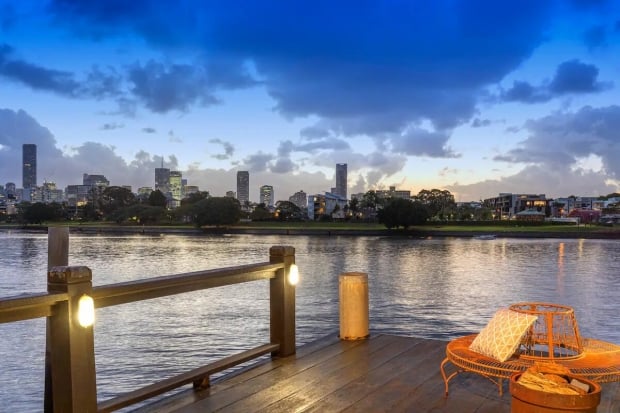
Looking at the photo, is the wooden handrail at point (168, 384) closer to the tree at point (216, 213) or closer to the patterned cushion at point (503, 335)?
the patterned cushion at point (503, 335)

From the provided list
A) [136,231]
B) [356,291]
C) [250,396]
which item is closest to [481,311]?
[356,291]

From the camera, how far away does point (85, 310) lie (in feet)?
12.0

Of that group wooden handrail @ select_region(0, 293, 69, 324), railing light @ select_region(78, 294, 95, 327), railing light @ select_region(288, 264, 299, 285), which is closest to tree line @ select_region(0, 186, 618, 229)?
railing light @ select_region(288, 264, 299, 285)

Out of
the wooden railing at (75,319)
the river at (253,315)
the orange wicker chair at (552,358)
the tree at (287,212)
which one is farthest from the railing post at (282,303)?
the tree at (287,212)

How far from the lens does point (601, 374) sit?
13.9ft

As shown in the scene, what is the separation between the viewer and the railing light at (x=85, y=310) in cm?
363

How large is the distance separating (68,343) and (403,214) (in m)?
99.2

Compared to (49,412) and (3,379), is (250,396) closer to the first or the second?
(49,412)

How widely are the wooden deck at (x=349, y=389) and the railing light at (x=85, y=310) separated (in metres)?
1.18

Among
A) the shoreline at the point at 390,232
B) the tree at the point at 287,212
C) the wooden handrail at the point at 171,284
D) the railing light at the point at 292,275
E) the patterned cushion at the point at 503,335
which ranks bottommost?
the shoreline at the point at 390,232

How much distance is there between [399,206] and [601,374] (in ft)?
325

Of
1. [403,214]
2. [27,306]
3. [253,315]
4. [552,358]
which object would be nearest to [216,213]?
[403,214]

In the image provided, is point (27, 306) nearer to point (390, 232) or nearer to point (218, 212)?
point (390, 232)

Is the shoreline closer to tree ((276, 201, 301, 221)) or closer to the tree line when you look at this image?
the tree line
